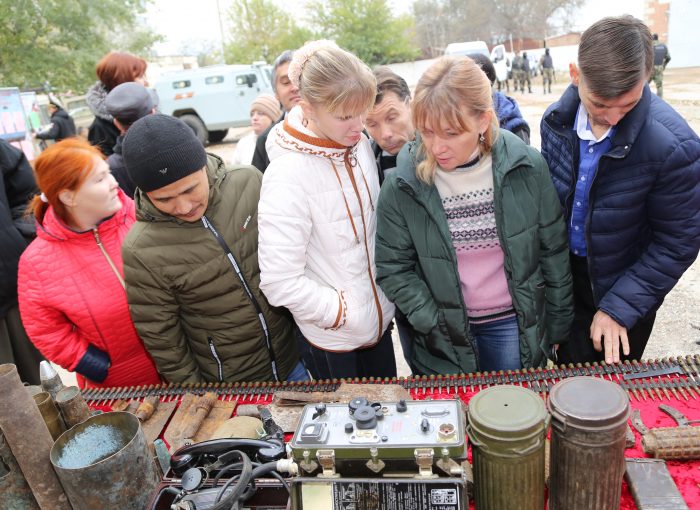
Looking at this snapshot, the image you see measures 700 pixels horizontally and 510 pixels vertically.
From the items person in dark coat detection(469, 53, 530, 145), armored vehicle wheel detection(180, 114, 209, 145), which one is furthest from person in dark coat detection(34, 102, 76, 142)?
person in dark coat detection(469, 53, 530, 145)

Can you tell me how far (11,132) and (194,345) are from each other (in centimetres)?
860

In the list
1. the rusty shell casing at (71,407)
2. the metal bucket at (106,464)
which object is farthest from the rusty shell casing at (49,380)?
the metal bucket at (106,464)

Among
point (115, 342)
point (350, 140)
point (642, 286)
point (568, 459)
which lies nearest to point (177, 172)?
point (350, 140)

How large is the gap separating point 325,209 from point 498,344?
953 millimetres

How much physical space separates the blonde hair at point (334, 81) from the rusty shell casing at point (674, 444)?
1.44 meters

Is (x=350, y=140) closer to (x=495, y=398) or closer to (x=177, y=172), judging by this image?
(x=177, y=172)

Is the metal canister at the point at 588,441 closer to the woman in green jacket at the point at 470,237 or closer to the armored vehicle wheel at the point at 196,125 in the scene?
the woman in green jacket at the point at 470,237

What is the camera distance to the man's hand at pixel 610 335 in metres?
2.10

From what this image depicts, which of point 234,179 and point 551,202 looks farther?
point 234,179

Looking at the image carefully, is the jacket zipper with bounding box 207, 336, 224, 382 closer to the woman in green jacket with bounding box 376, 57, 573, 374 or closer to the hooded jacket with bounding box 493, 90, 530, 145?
the woman in green jacket with bounding box 376, 57, 573, 374

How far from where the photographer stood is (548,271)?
2.21 m

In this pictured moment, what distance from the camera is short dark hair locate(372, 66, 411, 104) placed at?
2.44 m

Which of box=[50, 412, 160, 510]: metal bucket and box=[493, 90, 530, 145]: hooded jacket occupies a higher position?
box=[493, 90, 530, 145]: hooded jacket

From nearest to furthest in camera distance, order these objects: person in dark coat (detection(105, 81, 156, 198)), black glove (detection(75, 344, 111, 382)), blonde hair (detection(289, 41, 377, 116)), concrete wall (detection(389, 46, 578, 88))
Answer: blonde hair (detection(289, 41, 377, 116)), black glove (detection(75, 344, 111, 382)), person in dark coat (detection(105, 81, 156, 198)), concrete wall (detection(389, 46, 578, 88))
